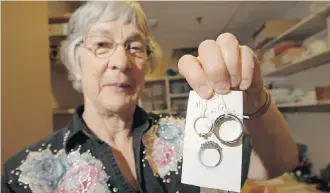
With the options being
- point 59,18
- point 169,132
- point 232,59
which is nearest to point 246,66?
point 232,59

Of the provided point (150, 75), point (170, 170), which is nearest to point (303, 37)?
point (150, 75)

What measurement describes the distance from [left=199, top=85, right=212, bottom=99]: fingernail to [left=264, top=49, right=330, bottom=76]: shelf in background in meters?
0.14

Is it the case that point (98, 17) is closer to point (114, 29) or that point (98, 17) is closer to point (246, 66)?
point (114, 29)

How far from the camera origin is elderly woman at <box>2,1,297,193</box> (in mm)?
425

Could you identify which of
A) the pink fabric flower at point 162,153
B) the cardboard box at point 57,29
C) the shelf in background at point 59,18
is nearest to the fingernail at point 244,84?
the pink fabric flower at point 162,153

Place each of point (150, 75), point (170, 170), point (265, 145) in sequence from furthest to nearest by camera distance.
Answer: point (150, 75), point (170, 170), point (265, 145)

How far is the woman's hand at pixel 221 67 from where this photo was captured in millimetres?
215

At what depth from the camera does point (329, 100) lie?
309 mm

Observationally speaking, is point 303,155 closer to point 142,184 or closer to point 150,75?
point 142,184

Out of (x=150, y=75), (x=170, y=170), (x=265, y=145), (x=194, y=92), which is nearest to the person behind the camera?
(x=194, y=92)

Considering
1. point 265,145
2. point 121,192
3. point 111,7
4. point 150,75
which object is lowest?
point 121,192

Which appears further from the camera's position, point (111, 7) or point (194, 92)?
point (111, 7)

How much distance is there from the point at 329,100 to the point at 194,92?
0.63 ft

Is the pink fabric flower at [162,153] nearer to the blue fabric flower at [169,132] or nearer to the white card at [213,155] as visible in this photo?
the blue fabric flower at [169,132]
